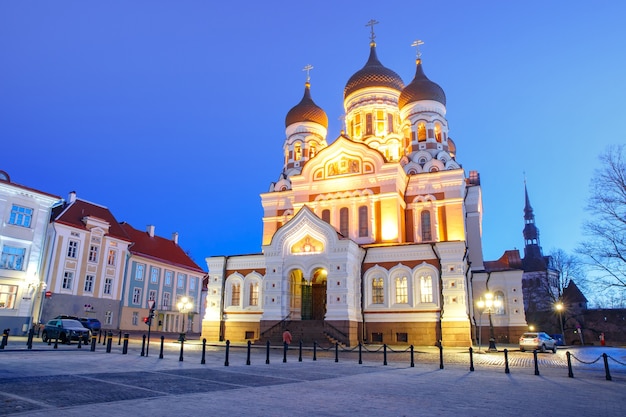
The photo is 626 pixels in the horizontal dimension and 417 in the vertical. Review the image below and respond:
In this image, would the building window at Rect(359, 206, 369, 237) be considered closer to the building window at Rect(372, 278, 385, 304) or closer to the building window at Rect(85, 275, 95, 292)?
the building window at Rect(372, 278, 385, 304)

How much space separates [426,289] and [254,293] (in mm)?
11987

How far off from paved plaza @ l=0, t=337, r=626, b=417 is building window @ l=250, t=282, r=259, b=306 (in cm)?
1868

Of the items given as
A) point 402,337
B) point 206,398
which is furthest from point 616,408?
point 402,337

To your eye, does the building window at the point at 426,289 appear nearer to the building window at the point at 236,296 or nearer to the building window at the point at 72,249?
the building window at the point at 236,296

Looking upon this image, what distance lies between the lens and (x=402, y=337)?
29.6 meters

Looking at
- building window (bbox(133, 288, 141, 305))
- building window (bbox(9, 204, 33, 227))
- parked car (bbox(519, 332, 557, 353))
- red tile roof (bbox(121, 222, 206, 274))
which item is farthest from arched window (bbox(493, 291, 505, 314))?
building window (bbox(9, 204, 33, 227))

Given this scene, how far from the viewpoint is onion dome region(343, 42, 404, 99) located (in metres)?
43.8

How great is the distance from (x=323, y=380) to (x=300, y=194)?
27227mm

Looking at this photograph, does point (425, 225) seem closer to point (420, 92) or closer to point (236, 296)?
point (420, 92)

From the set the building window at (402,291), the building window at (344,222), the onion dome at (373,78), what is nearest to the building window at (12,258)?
the building window at (344,222)

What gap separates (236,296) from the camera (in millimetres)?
34156

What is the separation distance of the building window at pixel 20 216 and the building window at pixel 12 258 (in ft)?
5.66

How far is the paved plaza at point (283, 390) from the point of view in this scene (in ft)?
24.0

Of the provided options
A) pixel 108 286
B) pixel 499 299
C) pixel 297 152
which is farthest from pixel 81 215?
pixel 499 299
